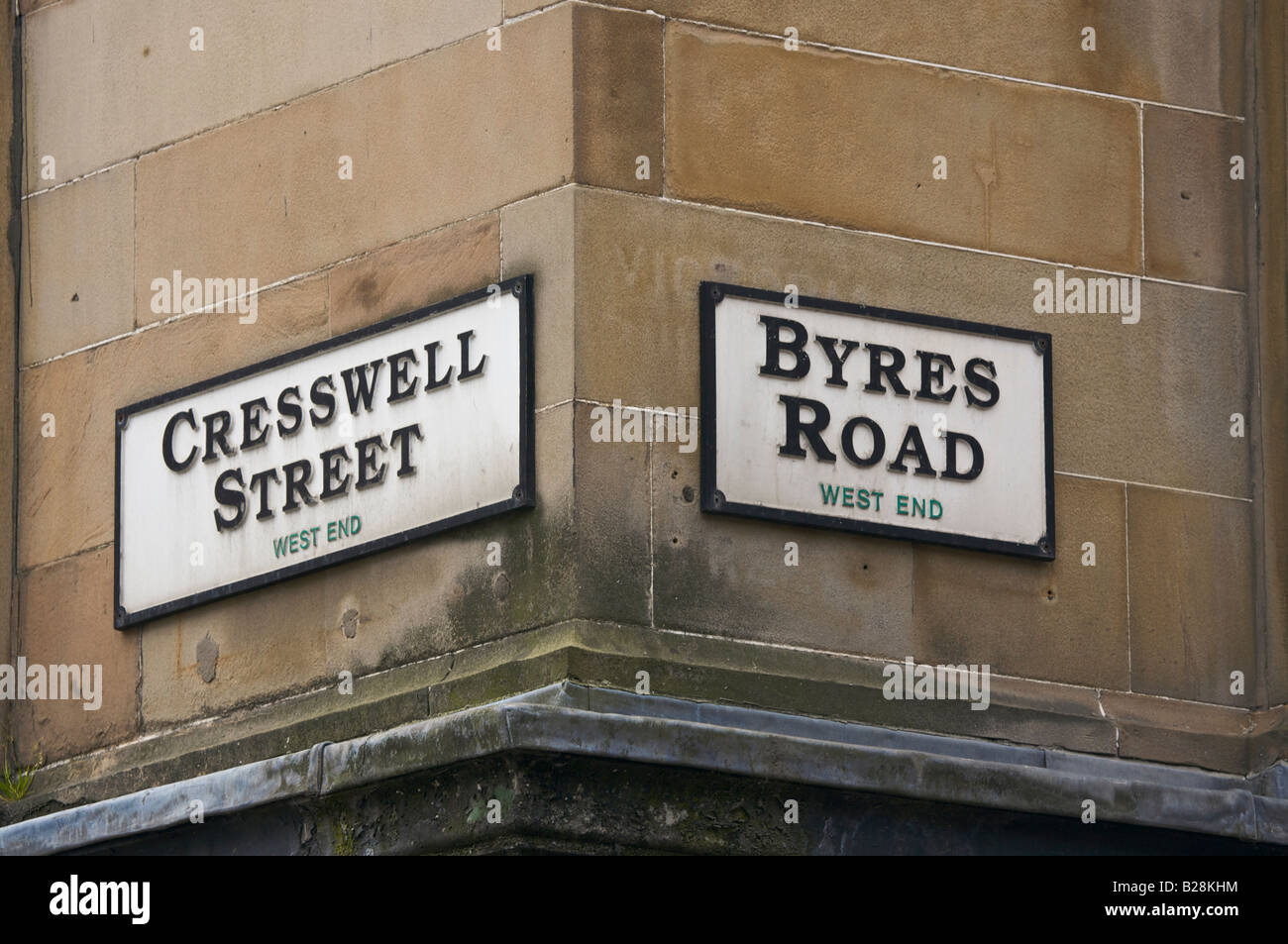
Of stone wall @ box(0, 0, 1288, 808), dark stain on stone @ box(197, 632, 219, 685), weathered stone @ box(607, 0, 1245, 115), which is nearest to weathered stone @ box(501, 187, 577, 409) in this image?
stone wall @ box(0, 0, 1288, 808)

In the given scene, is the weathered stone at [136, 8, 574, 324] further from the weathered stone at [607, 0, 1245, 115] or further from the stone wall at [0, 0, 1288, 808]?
the weathered stone at [607, 0, 1245, 115]

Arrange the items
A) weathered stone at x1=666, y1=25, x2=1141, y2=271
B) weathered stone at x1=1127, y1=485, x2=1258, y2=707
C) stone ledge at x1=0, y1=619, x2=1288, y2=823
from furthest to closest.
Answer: weathered stone at x1=1127, y1=485, x2=1258, y2=707, weathered stone at x1=666, y1=25, x2=1141, y2=271, stone ledge at x1=0, y1=619, x2=1288, y2=823

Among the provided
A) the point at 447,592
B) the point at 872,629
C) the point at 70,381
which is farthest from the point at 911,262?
the point at 70,381

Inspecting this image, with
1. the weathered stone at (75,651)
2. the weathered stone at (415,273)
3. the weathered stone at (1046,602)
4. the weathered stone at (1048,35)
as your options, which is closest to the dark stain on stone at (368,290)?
the weathered stone at (415,273)

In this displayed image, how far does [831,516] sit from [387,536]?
1.57 metres

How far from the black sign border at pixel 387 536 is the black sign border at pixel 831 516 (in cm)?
60

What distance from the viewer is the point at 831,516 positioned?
1143 centimetres

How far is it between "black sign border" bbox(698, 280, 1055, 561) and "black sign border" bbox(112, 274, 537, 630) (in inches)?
23.8

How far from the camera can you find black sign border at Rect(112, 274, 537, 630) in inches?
439

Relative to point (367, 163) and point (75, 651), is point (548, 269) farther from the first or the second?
point (75, 651)

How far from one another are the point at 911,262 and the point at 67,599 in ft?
11.7

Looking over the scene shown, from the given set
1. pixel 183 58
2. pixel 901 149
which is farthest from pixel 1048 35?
pixel 183 58

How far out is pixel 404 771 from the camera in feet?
35.2

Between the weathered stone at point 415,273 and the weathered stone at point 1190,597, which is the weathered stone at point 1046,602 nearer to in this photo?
the weathered stone at point 1190,597
